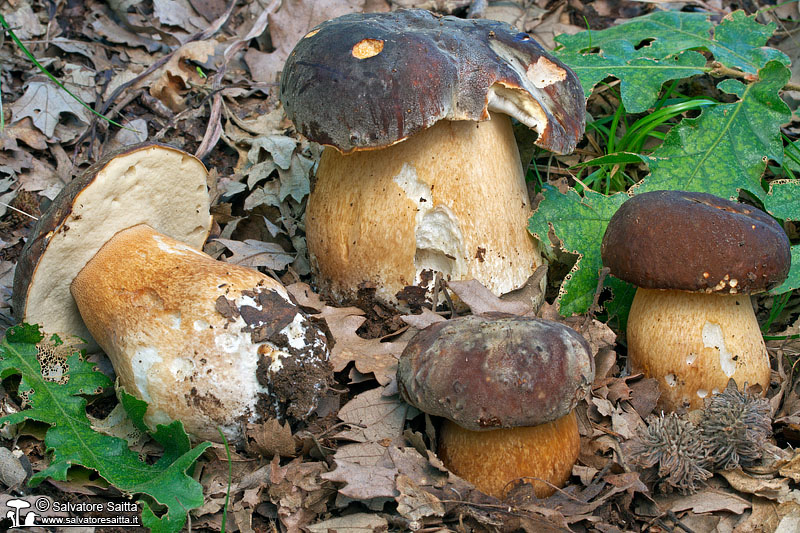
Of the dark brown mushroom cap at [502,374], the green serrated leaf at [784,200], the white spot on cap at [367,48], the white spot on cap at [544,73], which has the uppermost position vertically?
the white spot on cap at [367,48]

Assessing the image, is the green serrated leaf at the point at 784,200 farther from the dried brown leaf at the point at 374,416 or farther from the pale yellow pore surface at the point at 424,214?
the dried brown leaf at the point at 374,416

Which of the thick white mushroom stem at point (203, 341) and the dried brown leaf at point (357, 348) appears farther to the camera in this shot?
the dried brown leaf at point (357, 348)

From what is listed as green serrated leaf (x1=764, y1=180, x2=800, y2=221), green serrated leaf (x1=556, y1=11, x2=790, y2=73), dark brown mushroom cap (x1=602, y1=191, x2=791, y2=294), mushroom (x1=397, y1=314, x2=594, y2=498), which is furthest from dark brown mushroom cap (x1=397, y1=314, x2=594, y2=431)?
green serrated leaf (x1=556, y1=11, x2=790, y2=73)

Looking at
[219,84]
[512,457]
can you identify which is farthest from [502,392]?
[219,84]

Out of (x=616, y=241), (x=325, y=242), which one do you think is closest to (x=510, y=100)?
(x=616, y=241)

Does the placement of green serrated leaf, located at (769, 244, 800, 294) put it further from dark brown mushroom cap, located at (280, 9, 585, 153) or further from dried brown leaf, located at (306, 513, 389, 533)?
dried brown leaf, located at (306, 513, 389, 533)

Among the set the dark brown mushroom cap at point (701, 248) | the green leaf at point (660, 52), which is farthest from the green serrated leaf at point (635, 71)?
the dark brown mushroom cap at point (701, 248)

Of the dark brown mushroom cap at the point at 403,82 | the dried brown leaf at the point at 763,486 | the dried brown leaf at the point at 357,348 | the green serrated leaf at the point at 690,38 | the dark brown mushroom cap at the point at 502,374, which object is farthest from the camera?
the green serrated leaf at the point at 690,38
